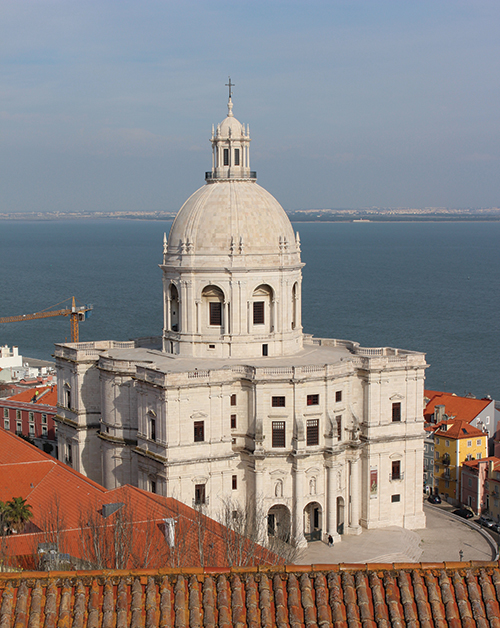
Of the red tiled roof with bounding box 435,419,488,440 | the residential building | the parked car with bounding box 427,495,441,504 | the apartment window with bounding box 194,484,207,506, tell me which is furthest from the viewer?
the residential building

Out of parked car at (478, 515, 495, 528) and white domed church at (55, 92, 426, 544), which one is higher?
white domed church at (55, 92, 426, 544)

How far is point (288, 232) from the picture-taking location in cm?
5844

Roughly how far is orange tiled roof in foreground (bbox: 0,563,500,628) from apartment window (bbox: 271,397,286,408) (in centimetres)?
3418

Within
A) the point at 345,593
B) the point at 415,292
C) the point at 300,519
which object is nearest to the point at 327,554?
the point at 300,519

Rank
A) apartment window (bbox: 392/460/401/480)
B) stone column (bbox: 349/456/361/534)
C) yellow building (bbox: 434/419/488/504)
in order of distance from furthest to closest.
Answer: yellow building (bbox: 434/419/488/504), apartment window (bbox: 392/460/401/480), stone column (bbox: 349/456/361/534)

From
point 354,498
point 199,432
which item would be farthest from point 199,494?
point 354,498

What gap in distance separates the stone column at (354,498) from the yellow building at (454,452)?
1581 centimetres

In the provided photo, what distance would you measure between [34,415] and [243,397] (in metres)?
32.0

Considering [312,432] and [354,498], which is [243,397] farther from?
[354,498]

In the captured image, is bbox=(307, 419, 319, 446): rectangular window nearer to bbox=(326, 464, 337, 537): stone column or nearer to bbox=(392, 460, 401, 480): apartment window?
bbox=(326, 464, 337, 537): stone column

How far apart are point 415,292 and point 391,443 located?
117m

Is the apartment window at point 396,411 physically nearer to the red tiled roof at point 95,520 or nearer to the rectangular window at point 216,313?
the rectangular window at point 216,313

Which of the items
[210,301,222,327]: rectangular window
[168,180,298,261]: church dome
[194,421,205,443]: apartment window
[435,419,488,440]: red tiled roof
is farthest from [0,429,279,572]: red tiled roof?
[435,419,488,440]: red tiled roof

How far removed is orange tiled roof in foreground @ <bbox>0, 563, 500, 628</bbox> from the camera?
17.3 m
